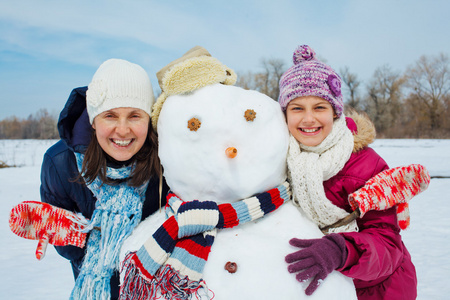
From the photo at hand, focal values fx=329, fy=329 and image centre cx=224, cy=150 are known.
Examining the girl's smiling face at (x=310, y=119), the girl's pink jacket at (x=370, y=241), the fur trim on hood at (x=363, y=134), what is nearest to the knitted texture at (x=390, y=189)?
the girl's pink jacket at (x=370, y=241)

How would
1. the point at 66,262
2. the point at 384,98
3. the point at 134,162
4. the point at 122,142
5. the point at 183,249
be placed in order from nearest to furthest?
1. the point at 183,249
2. the point at 122,142
3. the point at 134,162
4. the point at 66,262
5. the point at 384,98

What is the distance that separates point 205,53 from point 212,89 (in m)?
0.33

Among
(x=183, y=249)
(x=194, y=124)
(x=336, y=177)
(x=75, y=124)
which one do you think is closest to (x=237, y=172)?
(x=194, y=124)

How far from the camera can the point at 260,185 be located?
1680 mm

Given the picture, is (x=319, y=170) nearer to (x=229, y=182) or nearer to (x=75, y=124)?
(x=229, y=182)

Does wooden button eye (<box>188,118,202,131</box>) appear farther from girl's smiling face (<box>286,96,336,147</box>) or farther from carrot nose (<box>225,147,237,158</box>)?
girl's smiling face (<box>286,96,336,147</box>)

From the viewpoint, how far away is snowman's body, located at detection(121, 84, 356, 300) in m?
1.51

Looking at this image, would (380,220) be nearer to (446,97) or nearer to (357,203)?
(357,203)

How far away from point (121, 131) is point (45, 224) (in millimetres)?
762

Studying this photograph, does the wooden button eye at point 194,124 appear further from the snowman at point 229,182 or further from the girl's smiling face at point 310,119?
the girl's smiling face at point 310,119

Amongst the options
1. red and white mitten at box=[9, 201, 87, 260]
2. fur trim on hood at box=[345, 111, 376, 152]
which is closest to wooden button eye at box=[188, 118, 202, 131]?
fur trim on hood at box=[345, 111, 376, 152]

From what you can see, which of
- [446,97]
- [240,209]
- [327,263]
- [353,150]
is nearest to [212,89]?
[240,209]

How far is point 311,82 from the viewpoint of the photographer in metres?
1.78

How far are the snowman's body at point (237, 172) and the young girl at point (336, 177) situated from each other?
85 millimetres
